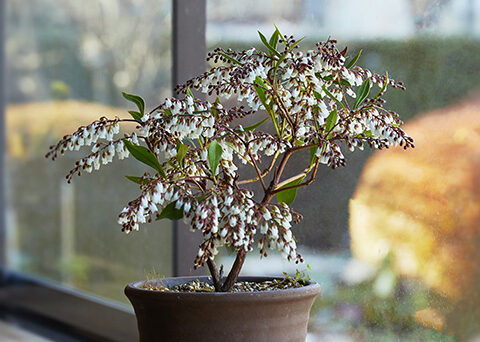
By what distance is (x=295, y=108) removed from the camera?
1556mm

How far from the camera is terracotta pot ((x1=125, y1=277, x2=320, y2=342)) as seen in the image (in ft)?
4.88

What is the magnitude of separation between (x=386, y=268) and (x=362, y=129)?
604 millimetres

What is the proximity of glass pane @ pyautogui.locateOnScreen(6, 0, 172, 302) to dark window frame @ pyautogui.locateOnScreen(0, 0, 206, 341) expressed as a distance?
9 cm

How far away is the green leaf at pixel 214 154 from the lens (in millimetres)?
1483

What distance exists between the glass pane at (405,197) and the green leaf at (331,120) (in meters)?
0.43

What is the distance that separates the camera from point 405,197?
1.98 meters

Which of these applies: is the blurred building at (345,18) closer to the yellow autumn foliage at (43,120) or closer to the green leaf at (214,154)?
the green leaf at (214,154)

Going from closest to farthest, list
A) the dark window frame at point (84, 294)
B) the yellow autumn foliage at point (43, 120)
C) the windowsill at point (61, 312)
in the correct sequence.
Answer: the dark window frame at point (84, 294)
the windowsill at point (61, 312)
the yellow autumn foliage at point (43, 120)

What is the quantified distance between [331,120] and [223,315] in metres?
0.49

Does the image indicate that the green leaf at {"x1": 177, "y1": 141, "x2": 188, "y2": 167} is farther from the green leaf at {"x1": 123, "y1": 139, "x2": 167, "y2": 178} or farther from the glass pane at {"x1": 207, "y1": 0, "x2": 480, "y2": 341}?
the glass pane at {"x1": 207, "y1": 0, "x2": 480, "y2": 341}

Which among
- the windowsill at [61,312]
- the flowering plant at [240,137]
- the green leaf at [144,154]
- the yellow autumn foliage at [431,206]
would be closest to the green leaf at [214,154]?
the flowering plant at [240,137]

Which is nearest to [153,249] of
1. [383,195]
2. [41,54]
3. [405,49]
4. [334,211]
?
[334,211]

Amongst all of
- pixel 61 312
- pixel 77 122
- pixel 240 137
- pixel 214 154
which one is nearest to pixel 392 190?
pixel 240 137

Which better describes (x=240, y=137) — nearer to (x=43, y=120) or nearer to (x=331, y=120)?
(x=331, y=120)
